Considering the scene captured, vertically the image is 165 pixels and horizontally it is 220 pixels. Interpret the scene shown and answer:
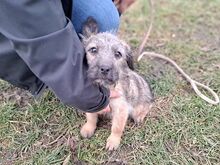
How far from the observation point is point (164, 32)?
5668 millimetres

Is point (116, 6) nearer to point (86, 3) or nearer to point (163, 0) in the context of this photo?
point (86, 3)

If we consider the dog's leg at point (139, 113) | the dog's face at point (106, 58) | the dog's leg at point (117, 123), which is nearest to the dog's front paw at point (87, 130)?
the dog's leg at point (117, 123)

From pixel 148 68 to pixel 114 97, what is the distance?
129 centimetres

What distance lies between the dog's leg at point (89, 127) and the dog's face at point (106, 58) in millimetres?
516

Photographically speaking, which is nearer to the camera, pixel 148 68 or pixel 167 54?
pixel 148 68

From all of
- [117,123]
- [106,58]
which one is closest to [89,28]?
[106,58]

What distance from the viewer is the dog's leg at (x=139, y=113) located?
12.5 ft

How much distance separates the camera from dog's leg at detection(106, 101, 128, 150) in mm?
3488

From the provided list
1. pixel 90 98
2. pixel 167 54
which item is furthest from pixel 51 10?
pixel 167 54

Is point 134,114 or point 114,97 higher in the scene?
point 114,97

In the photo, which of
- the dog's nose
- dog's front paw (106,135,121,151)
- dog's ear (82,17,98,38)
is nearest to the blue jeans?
dog's ear (82,17,98,38)

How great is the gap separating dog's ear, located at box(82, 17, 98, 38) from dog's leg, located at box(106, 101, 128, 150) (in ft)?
2.02

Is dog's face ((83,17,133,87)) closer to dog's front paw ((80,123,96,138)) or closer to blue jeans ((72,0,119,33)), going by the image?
blue jeans ((72,0,119,33))

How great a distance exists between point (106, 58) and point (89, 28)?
15.8 inches
